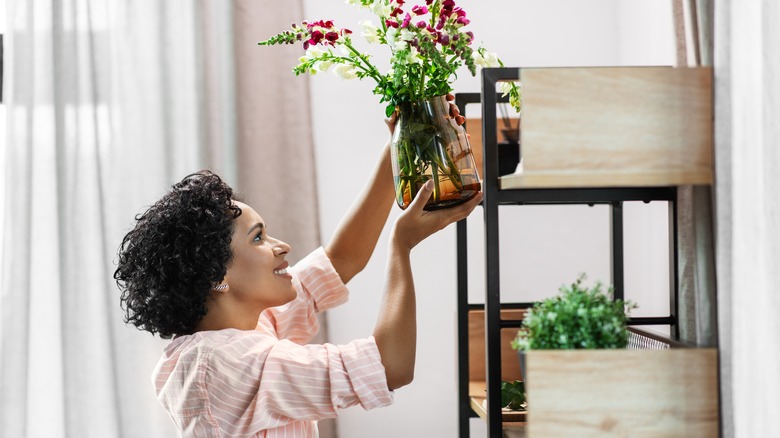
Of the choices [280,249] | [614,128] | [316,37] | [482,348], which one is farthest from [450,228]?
[614,128]

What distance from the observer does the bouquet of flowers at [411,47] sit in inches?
46.2

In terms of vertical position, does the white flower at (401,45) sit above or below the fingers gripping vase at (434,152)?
above

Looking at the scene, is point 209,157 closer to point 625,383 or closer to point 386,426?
point 386,426

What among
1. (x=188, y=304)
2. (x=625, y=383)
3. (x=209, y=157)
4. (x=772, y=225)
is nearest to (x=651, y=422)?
(x=625, y=383)

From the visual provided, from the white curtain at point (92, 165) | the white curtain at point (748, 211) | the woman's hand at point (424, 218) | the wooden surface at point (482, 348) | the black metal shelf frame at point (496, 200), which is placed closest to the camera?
the white curtain at point (748, 211)

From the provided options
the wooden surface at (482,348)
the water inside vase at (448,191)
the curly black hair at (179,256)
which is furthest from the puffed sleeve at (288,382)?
the wooden surface at (482,348)

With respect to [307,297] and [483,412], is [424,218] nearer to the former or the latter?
[307,297]

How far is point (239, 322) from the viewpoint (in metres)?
1.50

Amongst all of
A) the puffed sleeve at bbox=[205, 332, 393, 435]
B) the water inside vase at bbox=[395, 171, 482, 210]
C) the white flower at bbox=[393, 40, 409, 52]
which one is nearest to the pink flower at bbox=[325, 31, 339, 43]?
the white flower at bbox=[393, 40, 409, 52]

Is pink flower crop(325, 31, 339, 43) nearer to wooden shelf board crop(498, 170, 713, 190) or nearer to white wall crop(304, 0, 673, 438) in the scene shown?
wooden shelf board crop(498, 170, 713, 190)

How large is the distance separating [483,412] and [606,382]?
722 mm

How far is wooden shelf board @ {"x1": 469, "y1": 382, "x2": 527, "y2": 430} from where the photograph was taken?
1523mm

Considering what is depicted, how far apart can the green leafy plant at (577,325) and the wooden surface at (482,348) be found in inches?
36.3

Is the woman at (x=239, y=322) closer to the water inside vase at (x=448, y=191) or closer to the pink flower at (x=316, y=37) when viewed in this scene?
the water inside vase at (x=448, y=191)
